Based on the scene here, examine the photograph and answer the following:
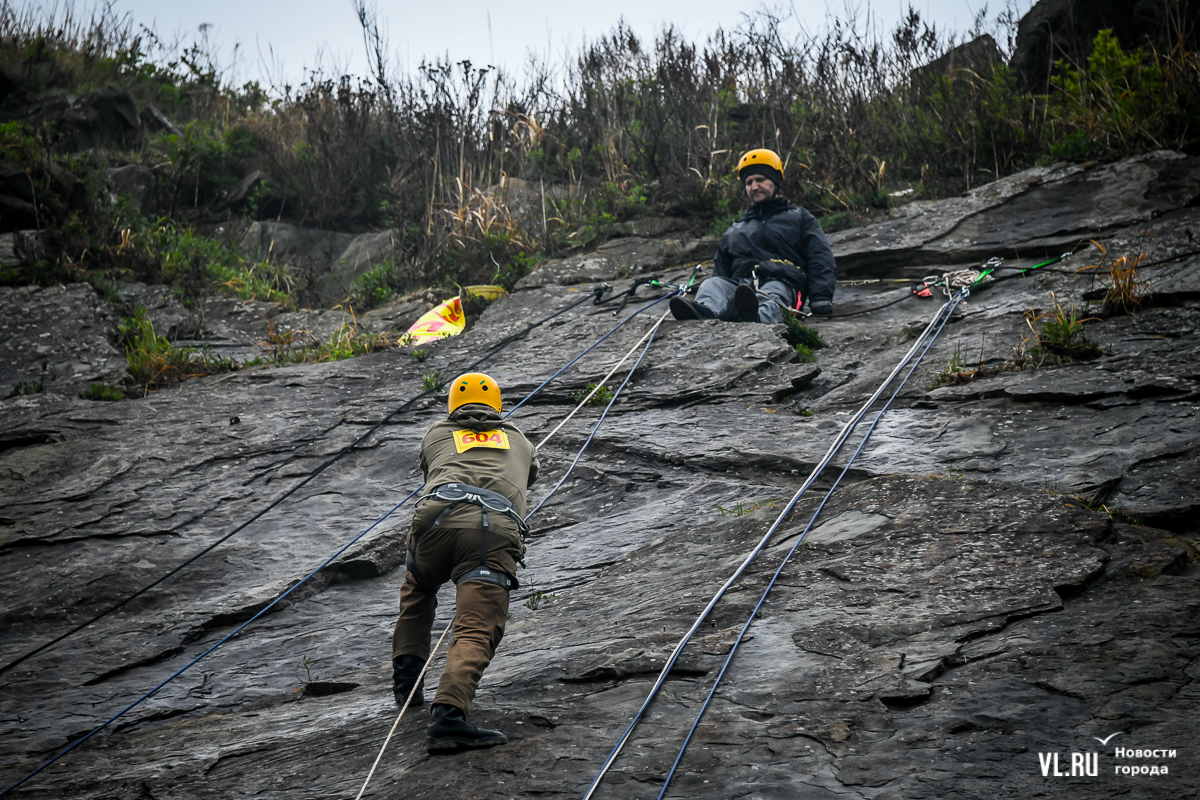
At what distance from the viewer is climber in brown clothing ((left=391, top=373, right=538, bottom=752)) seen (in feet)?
9.80

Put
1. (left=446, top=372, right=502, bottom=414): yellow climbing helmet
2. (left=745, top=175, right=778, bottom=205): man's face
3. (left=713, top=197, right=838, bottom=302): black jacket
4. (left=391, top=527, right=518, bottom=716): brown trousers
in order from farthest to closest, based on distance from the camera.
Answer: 1. (left=745, top=175, right=778, bottom=205): man's face
2. (left=713, top=197, right=838, bottom=302): black jacket
3. (left=446, top=372, right=502, bottom=414): yellow climbing helmet
4. (left=391, top=527, right=518, bottom=716): brown trousers

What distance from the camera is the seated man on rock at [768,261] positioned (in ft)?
25.0

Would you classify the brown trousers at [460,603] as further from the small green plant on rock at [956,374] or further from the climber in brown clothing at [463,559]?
the small green plant on rock at [956,374]

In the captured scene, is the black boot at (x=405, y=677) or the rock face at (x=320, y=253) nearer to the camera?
the black boot at (x=405, y=677)

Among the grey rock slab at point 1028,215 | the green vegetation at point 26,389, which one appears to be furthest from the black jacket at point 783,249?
the green vegetation at point 26,389

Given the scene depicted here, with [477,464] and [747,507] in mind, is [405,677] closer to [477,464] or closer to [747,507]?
[477,464]

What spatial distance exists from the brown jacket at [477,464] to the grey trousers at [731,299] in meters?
3.97

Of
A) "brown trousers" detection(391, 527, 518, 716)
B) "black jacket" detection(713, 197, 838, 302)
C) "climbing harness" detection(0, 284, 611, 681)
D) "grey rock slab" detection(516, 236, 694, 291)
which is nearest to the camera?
"brown trousers" detection(391, 527, 518, 716)

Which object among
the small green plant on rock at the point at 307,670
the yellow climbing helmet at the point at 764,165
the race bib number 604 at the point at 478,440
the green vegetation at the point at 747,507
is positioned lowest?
the small green plant on rock at the point at 307,670

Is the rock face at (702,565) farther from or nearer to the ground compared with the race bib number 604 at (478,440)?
nearer to the ground

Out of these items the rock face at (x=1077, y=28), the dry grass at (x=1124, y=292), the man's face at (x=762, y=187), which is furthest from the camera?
the rock face at (x=1077, y=28)

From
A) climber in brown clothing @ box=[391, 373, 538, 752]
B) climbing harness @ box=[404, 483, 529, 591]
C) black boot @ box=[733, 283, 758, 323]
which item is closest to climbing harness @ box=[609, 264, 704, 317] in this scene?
black boot @ box=[733, 283, 758, 323]

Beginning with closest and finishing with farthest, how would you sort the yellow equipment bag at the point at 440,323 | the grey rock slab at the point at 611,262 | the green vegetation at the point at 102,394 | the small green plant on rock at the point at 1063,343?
the small green plant on rock at the point at 1063,343 < the green vegetation at the point at 102,394 < the yellow equipment bag at the point at 440,323 < the grey rock slab at the point at 611,262

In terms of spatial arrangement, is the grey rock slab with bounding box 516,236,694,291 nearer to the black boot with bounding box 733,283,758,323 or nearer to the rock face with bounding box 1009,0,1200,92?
the black boot with bounding box 733,283,758,323
